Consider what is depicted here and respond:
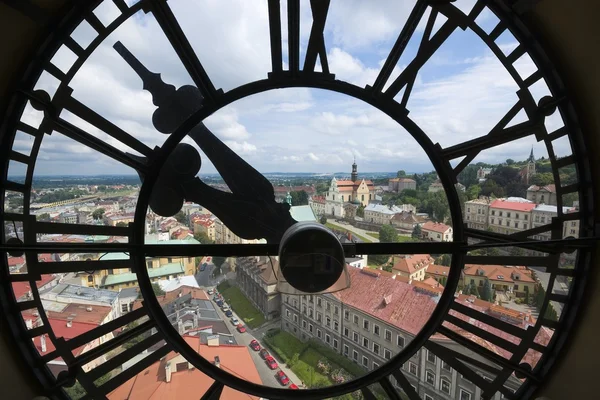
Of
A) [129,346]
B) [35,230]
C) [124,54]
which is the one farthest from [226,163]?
[129,346]

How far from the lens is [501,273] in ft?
5.09

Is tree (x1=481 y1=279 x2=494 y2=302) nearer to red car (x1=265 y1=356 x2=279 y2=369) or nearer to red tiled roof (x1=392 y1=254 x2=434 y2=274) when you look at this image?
red tiled roof (x1=392 y1=254 x2=434 y2=274)

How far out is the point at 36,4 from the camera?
1246 mm

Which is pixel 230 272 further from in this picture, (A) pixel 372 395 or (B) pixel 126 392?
(A) pixel 372 395

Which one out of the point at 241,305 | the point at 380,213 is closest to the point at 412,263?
the point at 380,213

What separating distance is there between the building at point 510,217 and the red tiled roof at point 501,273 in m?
0.19

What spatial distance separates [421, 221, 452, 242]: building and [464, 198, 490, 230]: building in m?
0.10

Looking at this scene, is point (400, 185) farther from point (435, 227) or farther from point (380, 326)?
point (380, 326)

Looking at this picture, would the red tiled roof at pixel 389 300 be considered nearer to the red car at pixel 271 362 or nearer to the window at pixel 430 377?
the window at pixel 430 377

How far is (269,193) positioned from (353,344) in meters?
0.93

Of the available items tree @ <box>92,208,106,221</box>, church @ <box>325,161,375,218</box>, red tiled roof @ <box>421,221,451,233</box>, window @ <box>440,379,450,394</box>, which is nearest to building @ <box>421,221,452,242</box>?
red tiled roof @ <box>421,221,451,233</box>

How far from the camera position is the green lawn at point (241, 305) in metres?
1.62

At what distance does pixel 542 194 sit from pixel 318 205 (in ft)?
3.69

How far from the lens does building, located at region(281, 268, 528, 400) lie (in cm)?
157
